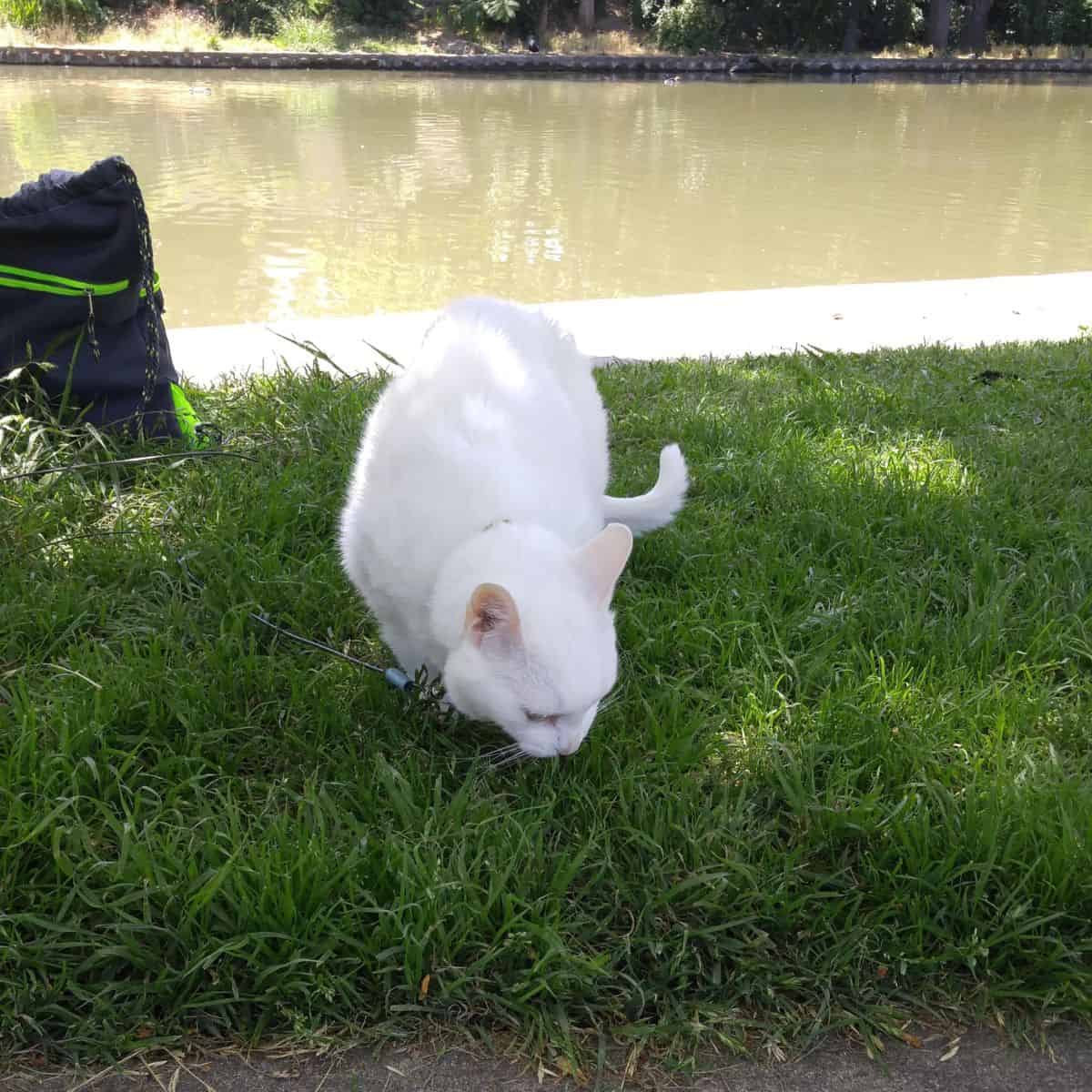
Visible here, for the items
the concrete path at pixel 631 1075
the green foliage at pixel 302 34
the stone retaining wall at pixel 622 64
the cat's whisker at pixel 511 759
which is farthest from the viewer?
the green foliage at pixel 302 34

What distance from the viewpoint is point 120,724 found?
2168mm

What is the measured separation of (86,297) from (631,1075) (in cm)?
276

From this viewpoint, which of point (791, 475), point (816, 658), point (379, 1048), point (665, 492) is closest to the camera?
point (379, 1048)

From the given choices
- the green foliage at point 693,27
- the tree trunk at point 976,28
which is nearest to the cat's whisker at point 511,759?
the green foliage at point 693,27

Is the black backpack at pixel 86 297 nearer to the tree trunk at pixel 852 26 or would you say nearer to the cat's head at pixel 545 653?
the cat's head at pixel 545 653

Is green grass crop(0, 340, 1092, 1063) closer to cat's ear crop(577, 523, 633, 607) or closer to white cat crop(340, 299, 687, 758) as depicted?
white cat crop(340, 299, 687, 758)

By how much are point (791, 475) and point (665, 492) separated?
29.1 inches

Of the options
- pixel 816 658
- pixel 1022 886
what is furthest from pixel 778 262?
pixel 1022 886

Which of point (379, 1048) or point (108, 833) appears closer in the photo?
point (379, 1048)

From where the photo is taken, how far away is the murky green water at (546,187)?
805 centimetres

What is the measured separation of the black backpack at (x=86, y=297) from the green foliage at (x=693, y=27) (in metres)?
30.0

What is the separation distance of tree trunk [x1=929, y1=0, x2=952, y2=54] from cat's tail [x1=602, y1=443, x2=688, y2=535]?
32.2m

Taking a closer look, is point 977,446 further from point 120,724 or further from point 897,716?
point 120,724

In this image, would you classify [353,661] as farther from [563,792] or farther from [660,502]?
[660,502]
